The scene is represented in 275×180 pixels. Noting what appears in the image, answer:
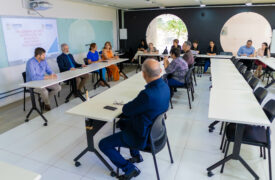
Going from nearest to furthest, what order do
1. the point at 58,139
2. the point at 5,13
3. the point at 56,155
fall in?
the point at 56,155 < the point at 58,139 < the point at 5,13

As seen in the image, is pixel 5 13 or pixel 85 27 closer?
pixel 5 13

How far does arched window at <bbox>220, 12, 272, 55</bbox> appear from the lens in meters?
8.25

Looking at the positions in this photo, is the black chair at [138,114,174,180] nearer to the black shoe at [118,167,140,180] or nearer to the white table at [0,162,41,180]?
the black shoe at [118,167,140,180]

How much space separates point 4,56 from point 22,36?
67 centimetres

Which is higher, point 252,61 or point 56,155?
point 252,61

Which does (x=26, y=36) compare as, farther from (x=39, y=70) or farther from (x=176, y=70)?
(x=176, y=70)

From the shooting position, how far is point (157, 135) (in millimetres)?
2043

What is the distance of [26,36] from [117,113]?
4.08 metres

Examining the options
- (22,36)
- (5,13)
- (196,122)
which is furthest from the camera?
(22,36)

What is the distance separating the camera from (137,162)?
2.52m

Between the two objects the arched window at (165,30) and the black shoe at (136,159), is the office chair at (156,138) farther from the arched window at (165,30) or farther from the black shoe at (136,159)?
the arched window at (165,30)

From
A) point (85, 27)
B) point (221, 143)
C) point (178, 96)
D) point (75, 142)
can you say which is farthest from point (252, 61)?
point (75, 142)

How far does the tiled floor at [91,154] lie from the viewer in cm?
233

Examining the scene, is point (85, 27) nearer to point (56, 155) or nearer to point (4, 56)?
point (4, 56)
